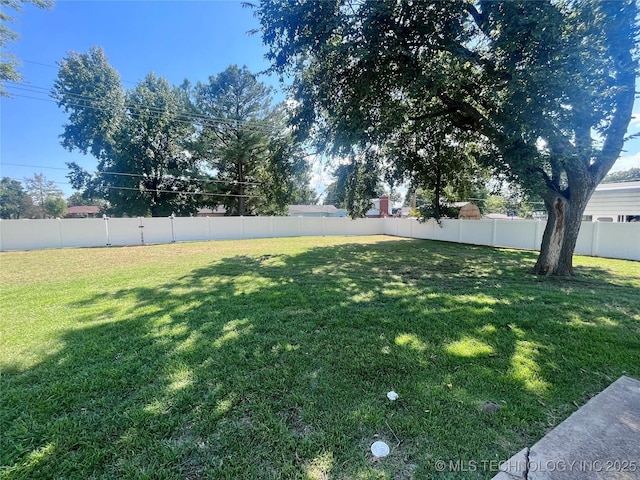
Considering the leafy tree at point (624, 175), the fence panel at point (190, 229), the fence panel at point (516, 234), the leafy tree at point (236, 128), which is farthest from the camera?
the leafy tree at point (624, 175)

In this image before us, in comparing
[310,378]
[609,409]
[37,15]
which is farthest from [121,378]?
[37,15]

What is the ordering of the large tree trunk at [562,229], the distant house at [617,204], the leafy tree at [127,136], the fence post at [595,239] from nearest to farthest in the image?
the large tree trunk at [562,229] < the fence post at [595,239] < the distant house at [617,204] < the leafy tree at [127,136]

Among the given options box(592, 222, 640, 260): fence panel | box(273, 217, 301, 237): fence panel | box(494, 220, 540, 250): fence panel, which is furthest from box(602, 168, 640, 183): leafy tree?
box(273, 217, 301, 237): fence panel

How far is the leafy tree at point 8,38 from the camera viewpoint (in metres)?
6.60

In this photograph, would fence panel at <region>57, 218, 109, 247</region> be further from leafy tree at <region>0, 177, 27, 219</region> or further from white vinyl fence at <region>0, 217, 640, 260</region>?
leafy tree at <region>0, 177, 27, 219</region>

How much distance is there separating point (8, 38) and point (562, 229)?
45.7 ft

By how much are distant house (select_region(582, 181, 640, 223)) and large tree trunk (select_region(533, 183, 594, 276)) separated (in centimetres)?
831

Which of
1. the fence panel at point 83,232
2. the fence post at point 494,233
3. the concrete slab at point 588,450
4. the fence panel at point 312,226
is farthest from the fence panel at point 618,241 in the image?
the fence panel at point 83,232

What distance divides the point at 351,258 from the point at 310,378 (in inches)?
260

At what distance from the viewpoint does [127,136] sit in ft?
67.9

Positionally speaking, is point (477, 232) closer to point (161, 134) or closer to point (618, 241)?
point (618, 241)

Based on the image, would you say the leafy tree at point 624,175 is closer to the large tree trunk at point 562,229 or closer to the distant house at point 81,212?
the large tree trunk at point 562,229

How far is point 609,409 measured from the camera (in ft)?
6.27

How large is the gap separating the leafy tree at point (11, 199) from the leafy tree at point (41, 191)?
1511mm
